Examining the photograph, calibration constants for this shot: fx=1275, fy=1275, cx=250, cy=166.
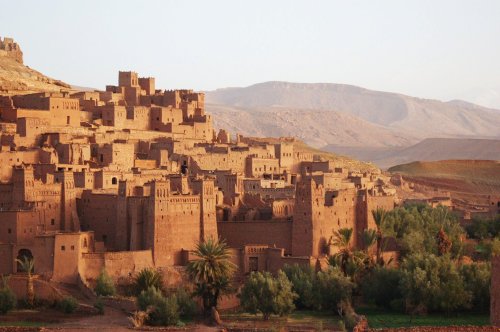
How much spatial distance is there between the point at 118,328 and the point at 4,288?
486cm

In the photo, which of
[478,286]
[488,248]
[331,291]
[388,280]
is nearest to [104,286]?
[331,291]

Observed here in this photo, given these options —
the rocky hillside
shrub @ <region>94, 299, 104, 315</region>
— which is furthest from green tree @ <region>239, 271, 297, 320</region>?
the rocky hillside

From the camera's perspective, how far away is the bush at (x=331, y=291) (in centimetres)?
3884

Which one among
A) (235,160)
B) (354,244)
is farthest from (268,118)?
(354,244)

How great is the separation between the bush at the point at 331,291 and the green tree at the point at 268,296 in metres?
0.84

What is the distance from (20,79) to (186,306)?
2859cm

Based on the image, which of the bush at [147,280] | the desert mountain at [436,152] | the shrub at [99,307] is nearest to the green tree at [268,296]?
the bush at [147,280]

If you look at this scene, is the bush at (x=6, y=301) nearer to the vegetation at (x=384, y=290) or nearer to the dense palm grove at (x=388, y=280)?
the dense palm grove at (x=388, y=280)

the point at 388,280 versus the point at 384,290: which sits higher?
the point at 388,280

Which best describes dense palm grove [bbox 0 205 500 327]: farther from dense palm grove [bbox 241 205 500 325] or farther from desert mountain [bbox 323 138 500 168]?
desert mountain [bbox 323 138 500 168]

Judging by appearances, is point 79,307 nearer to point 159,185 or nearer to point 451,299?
point 159,185

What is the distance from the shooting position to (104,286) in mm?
38500

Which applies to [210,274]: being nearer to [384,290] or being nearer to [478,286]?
[384,290]

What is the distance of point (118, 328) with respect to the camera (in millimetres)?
34969
